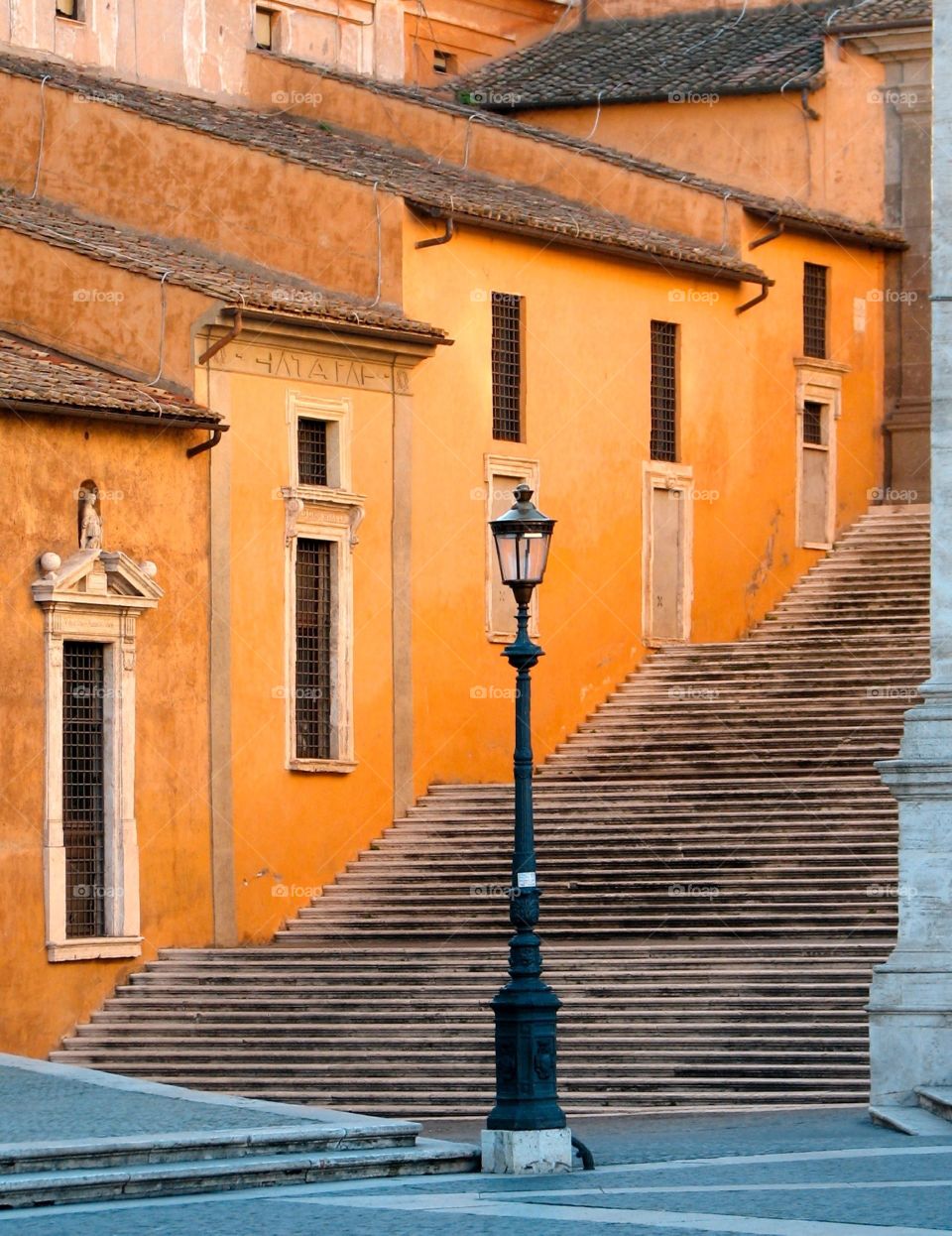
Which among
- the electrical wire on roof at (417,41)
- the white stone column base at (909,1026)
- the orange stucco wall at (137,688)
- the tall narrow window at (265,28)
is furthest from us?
Answer: the electrical wire on roof at (417,41)

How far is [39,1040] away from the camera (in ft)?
82.8

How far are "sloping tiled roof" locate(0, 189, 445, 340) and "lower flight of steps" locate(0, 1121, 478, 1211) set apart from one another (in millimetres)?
11173

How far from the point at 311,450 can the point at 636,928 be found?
18.9 ft

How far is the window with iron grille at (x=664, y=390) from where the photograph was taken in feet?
108

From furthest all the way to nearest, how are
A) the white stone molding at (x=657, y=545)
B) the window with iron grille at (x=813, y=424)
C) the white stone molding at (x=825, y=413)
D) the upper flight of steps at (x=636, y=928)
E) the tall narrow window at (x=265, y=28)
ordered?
the tall narrow window at (x=265, y=28) < the window with iron grille at (x=813, y=424) < the white stone molding at (x=825, y=413) < the white stone molding at (x=657, y=545) < the upper flight of steps at (x=636, y=928)

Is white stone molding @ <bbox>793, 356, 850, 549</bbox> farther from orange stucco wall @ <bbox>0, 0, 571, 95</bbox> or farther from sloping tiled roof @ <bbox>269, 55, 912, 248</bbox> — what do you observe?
orange stucco wall @ <bbox>0, 0, 571, 95</bbox>

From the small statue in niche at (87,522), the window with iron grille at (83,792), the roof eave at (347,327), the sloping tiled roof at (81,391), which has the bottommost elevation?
the window with iron grille at (83,792)

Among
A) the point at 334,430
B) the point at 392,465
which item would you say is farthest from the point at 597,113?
the point at 334,430

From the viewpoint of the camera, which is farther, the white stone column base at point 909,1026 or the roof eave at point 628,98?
the roof eave at point 628,98

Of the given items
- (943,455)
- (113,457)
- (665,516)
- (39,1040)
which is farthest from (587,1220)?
(665,516)

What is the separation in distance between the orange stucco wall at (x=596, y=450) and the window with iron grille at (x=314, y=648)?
1160 millimetres

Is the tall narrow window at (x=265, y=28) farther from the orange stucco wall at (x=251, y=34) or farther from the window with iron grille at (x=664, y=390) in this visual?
the window with iron grille at (x=664, y=390)

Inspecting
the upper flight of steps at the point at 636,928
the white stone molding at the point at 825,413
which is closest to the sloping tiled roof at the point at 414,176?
the white stone molding at the point at 825,413

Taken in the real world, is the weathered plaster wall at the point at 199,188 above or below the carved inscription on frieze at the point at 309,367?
above
